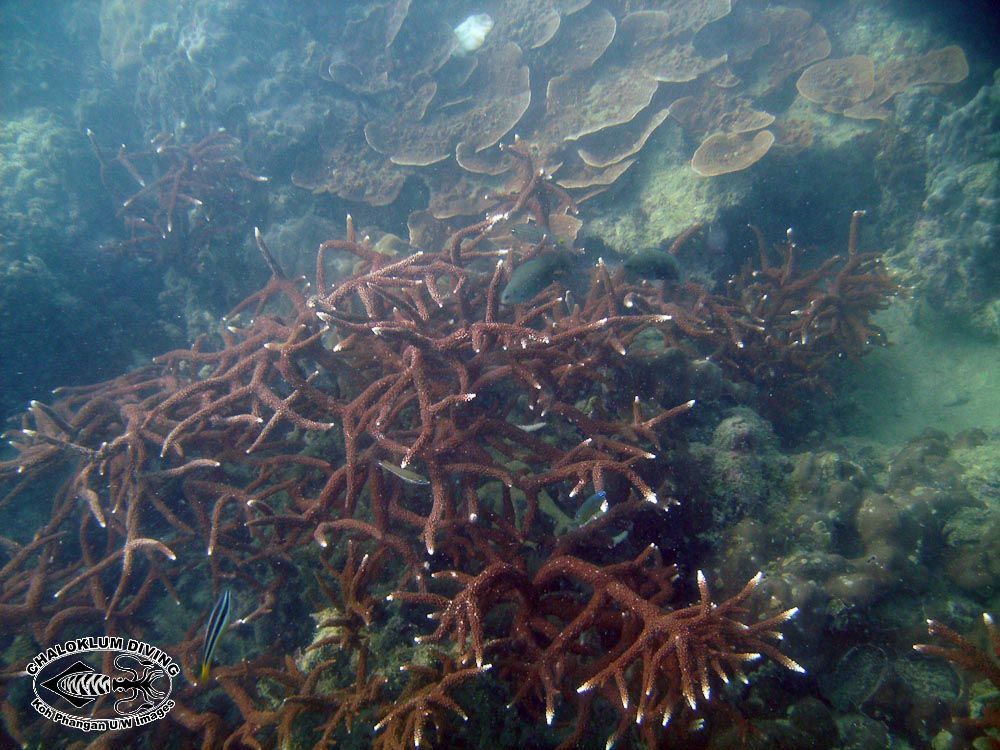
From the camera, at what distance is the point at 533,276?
3408 millimetres

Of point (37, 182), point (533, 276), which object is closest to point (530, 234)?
point (533, 276)

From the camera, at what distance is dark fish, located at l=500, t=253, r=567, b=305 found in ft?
11.2

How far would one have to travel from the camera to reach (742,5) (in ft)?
25.2

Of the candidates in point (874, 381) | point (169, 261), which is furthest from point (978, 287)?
point (169, 261)

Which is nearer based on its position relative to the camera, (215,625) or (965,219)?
(215,625)

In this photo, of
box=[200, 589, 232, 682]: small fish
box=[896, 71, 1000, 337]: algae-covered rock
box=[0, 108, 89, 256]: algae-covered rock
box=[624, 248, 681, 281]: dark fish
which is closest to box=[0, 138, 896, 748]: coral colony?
box=[624, 248, 681, 281]: dark fish

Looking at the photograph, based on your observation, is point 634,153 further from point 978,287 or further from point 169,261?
point 169,261

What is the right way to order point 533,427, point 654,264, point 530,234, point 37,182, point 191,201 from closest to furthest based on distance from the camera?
point 533,427 < point 654,264 < point 530,234 < point 191,201 < point 37,182

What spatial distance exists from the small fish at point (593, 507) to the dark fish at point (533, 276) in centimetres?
156

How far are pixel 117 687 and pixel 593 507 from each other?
3672 mm

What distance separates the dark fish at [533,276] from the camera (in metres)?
3.41

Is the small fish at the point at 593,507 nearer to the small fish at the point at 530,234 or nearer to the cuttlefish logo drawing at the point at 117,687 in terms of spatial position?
the cuttlefish logo drawing at the point at 117,687

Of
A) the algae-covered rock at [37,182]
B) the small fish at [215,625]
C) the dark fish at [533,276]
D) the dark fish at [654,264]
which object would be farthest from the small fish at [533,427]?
the algae-covered rock at [37,182]

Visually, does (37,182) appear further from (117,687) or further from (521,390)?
(521,390)
